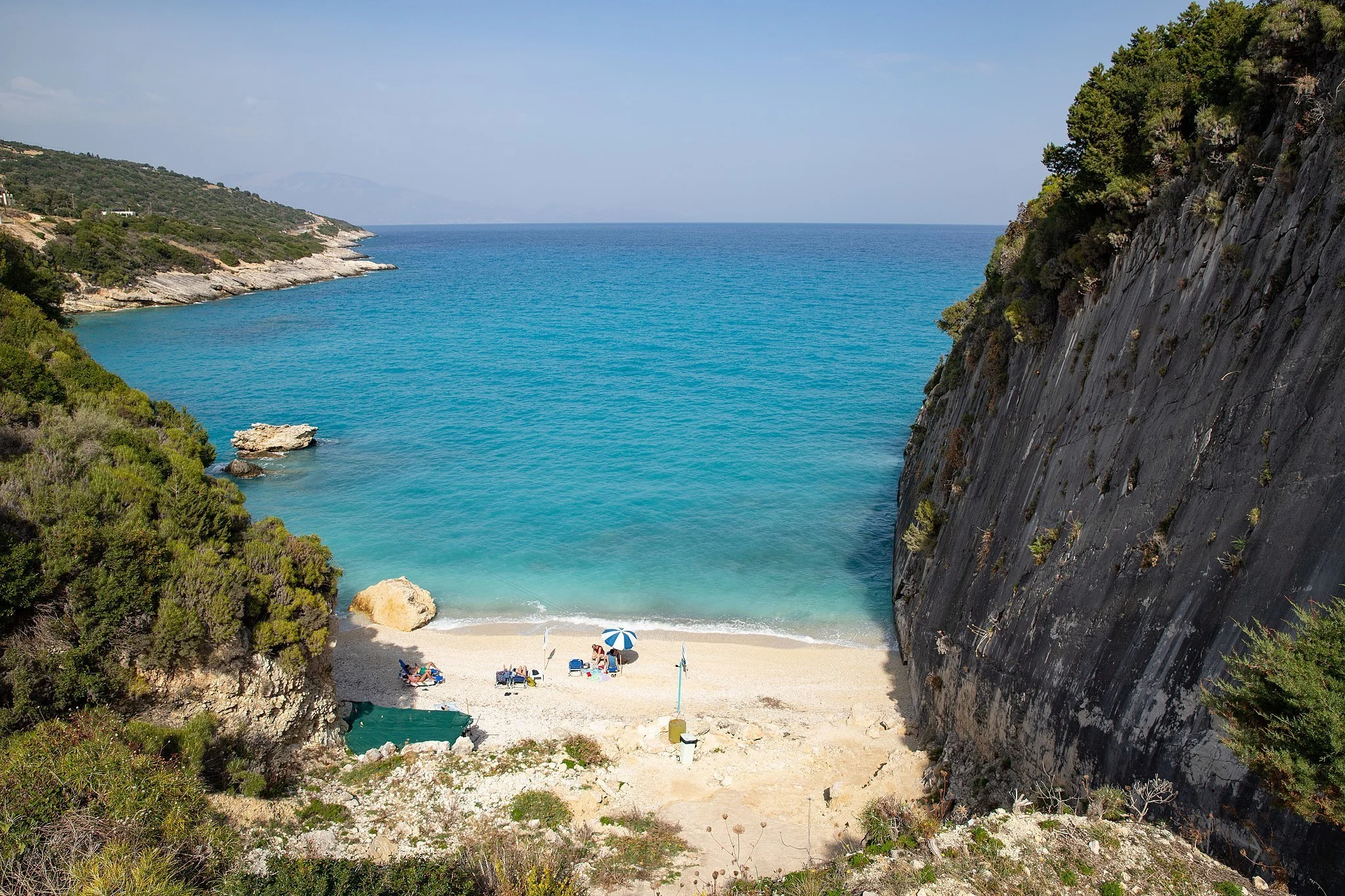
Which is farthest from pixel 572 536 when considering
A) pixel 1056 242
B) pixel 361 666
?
pixel 1056 242

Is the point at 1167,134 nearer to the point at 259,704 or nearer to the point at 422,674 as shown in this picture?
the point at 259,704

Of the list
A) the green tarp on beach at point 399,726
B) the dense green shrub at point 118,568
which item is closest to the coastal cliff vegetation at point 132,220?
the dense green shrub at point 118,568

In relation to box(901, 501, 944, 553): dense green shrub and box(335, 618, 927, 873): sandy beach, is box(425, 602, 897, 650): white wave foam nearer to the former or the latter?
box(335, 618, 927, 873): sandy beach

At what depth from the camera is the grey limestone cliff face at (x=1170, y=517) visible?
8.04m

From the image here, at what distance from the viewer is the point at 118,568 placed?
12852mm

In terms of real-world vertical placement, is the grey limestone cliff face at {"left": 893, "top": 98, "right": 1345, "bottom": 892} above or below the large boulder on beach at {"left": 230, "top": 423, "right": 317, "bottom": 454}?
above

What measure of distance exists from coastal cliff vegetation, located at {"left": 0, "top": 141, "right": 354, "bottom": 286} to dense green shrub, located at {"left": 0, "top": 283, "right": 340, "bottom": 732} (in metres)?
70.7

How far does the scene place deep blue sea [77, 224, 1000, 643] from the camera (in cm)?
2694

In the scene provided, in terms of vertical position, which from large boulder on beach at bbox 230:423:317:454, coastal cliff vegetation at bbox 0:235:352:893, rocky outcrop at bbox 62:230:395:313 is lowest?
large boulder on beach at bbox 230:423:317:454

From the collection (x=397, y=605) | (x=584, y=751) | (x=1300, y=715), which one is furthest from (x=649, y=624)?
(x=1300, y=715)

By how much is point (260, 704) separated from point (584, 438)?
94.3ft

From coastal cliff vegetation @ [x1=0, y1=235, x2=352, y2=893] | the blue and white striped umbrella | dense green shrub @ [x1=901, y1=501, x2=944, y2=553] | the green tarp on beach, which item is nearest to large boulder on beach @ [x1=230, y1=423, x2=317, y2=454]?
coastal cliff vegetation @ [x1=0, y1=235, x2=352, y2=893]

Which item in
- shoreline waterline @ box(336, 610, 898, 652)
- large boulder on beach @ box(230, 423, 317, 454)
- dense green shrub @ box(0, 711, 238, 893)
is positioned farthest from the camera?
large boulder on beach @ box(230, 423, 317, 454)

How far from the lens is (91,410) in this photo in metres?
17.6
